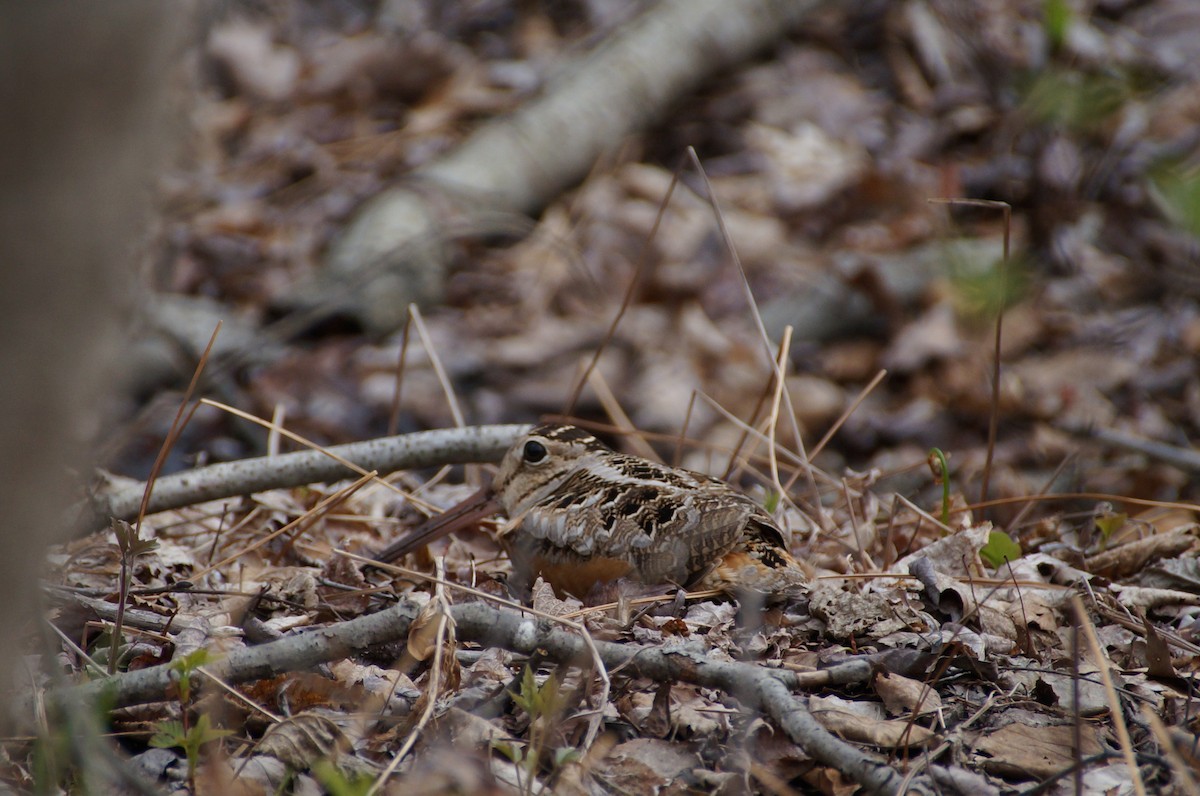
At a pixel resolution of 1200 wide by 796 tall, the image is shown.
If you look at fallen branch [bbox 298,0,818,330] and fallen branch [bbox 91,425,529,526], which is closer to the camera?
fallen branch [bbox 91,425,529,526]

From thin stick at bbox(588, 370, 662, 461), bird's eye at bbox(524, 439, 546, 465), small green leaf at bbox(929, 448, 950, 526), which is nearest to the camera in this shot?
small green leaf at bbox(929, 448, 950, 526)

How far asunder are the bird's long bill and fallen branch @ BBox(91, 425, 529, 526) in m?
0.14

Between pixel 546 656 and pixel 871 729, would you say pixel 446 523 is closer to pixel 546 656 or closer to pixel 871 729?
pixel 546 656

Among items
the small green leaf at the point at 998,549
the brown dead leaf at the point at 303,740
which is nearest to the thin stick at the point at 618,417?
the small green leaf at the point at 998,549

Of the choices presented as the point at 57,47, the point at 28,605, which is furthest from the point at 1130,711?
the point at 57,47

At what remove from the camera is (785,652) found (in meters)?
2.35

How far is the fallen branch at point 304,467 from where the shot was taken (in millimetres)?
2812

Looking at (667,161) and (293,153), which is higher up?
(293,153)

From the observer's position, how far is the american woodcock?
8.35 ft

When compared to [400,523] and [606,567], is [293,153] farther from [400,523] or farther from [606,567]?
[606,567]

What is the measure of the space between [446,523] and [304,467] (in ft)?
1.45

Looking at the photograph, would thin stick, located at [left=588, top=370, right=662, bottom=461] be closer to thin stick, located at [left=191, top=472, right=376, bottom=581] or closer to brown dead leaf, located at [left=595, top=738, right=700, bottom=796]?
thin stick, located at [left=191, top=472, right=376, bottom=581]

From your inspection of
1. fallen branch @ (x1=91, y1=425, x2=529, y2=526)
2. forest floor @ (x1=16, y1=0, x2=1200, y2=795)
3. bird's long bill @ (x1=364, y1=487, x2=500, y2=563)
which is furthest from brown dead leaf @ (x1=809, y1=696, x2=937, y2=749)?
fallen branch @ (x1=91, y1=425, x2=529, y2=526)

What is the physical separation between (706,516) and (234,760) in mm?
1221
